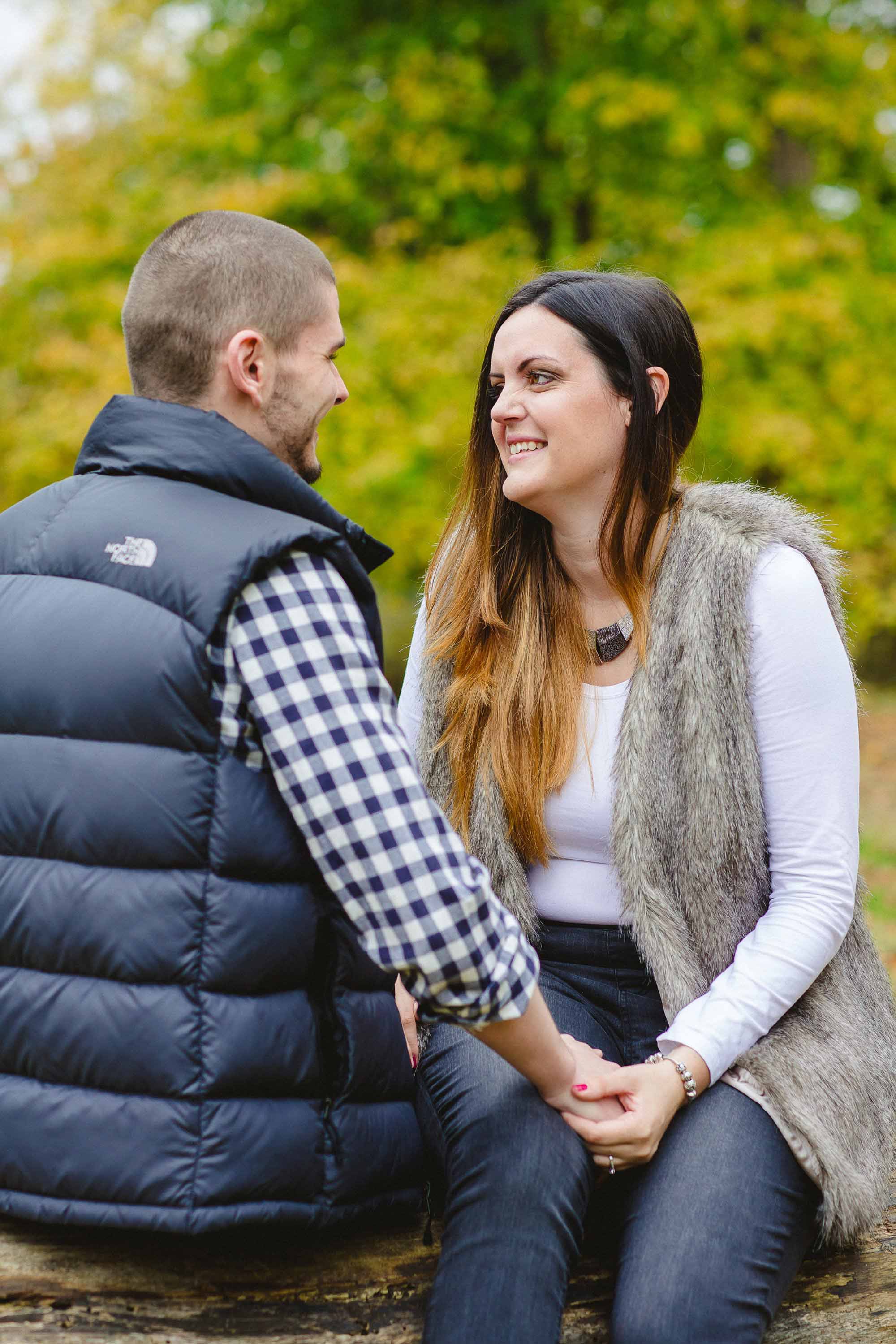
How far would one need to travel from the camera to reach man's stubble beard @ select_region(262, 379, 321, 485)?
1789mm

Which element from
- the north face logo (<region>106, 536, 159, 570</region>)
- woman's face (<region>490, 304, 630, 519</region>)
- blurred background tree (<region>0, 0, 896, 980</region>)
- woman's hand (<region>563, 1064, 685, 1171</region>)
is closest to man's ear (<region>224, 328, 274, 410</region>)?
the north face logo (<region>106, 536, 159, 570</region>)

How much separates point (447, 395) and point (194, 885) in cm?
563

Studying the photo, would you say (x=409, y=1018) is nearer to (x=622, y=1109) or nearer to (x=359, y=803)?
(x=622, y=1109)

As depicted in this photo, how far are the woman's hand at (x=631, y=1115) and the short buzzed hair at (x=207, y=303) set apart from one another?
1.20m

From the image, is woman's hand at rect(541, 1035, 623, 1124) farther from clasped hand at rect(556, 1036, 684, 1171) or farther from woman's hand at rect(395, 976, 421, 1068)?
woman's hand at rect(395, 976, 421, 1068)

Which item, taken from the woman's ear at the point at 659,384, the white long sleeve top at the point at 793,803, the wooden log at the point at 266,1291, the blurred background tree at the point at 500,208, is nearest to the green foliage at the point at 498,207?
the blurred background tree at the point at 500,208

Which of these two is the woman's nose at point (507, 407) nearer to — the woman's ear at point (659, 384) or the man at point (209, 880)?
the woman's ear at point (659, 384)

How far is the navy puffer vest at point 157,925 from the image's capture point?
1.50 metres

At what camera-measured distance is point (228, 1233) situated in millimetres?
1703

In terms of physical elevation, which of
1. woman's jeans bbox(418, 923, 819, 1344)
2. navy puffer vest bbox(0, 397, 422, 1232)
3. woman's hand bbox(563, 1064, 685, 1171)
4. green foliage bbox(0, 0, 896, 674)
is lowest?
woman's jeans bbox(418, 923, 819, 1344)

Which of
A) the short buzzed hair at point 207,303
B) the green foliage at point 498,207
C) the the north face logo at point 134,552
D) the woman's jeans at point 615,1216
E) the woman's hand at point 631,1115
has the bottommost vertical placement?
the woman's jeans at point 615,1216

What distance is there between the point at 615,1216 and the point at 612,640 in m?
1.02

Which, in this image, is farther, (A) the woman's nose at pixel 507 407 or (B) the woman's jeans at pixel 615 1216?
(A) the woman's nose at pixel 507 407

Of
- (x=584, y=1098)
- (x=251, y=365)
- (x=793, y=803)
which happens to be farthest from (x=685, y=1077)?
(x=251, y=365)
